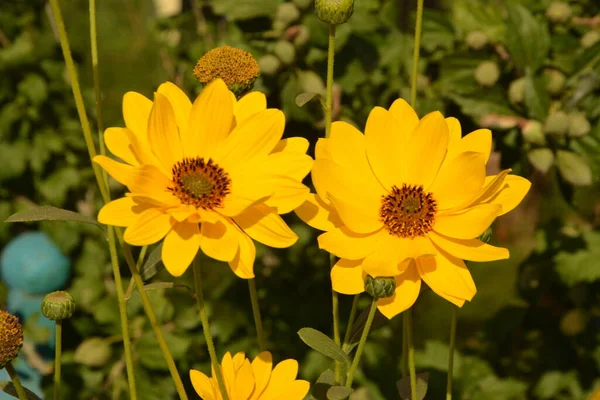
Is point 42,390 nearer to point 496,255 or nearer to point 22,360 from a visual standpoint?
point 22,360

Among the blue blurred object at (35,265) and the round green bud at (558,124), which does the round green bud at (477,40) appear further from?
the blue blurred object at (35,265)

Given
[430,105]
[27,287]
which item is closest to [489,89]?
[430,105]

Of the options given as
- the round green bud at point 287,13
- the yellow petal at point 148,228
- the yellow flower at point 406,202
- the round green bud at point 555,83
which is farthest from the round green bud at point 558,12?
the yellow petal at point 148,228

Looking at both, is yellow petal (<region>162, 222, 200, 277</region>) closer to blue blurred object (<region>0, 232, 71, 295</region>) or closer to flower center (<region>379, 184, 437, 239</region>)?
flower center (<region>379, 184, 437, 239</region>)

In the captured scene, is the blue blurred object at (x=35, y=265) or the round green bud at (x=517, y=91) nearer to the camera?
the round green bud at (x=517, y=91)

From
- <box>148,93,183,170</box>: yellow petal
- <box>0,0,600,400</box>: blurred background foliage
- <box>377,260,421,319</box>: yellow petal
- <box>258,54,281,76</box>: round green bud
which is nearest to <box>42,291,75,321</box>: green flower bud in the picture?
<box>148,93,183,170</box>: yellow petal
